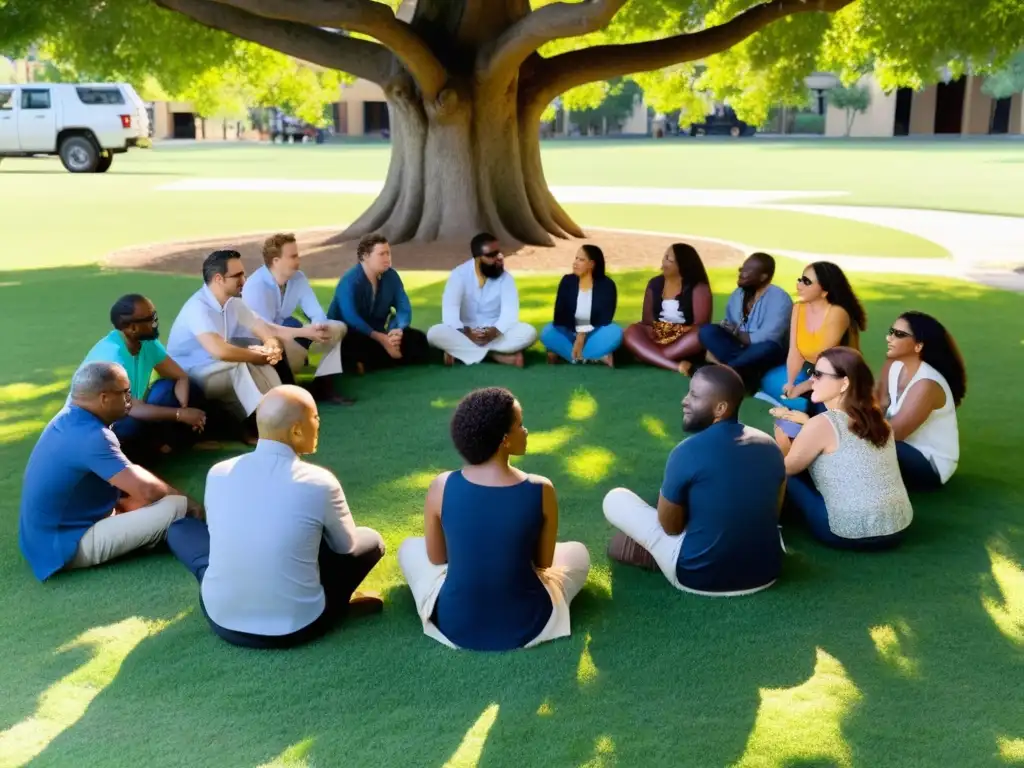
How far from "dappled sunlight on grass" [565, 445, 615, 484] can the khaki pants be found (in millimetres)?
2442

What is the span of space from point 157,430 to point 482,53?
9.99m

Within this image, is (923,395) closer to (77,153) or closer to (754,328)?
(754,328)

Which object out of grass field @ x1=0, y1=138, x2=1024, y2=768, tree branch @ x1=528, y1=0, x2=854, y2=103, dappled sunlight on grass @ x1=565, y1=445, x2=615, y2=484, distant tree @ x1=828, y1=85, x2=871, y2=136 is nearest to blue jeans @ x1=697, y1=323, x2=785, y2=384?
dappled sunlight on grass @ x1=565, y1=445, x2=615, y2=484

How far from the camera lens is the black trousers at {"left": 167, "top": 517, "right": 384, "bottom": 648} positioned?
427 centimetres

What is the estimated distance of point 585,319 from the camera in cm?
916

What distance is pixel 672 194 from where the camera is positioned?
1033 inches

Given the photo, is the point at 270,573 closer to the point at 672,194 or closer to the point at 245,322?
the point at 245,322

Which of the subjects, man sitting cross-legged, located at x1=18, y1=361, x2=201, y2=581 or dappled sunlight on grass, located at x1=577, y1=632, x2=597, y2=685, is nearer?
dappled sunlight on grass, located at x1=577, y1=632, x2=597, y2=685

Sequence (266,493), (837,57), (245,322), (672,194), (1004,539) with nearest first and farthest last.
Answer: (266,493), (1004,539), (245,322), (837,57), (672,194)

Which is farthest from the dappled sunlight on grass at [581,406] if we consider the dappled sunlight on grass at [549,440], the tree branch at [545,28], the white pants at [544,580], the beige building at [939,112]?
the beige building at [939,112]

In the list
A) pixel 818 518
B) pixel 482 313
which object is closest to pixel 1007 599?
pixel 818 518

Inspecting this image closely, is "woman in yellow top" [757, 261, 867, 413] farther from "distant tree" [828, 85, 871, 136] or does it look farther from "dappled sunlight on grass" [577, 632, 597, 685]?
"distant tree" [828, 85, 871, 136]

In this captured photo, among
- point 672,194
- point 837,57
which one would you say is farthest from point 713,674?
point 672,194

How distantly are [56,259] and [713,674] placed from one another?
45.5ft
